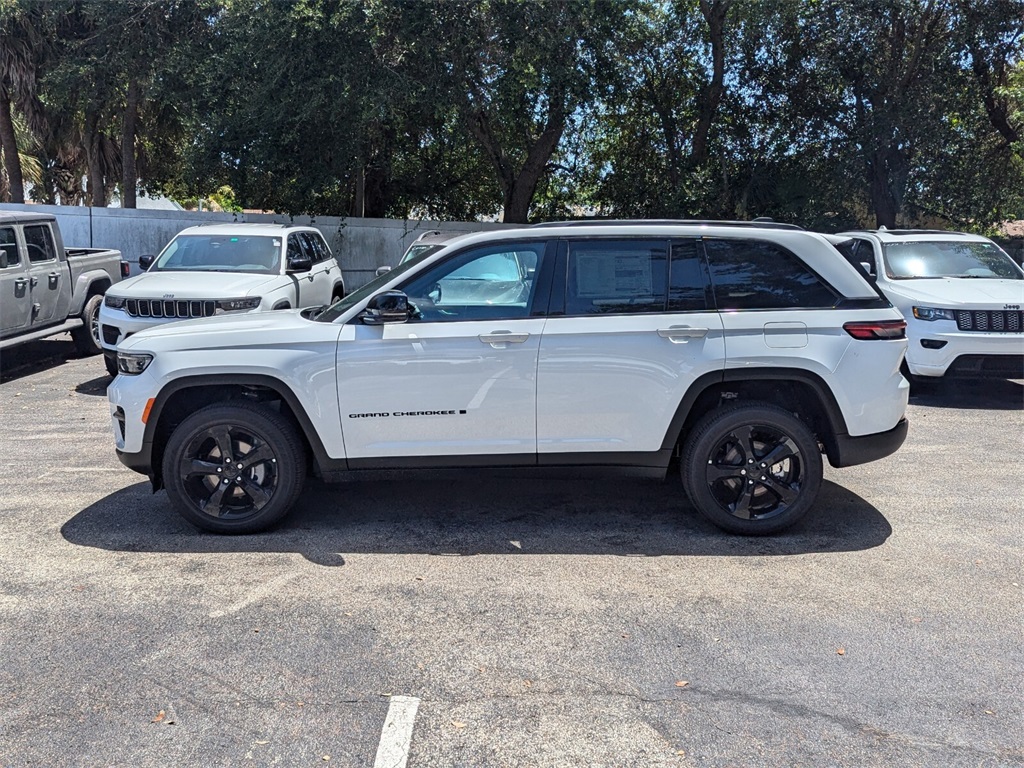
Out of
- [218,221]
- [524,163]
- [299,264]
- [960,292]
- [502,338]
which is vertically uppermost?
[524,163]

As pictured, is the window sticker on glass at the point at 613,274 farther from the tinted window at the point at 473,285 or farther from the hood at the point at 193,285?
the hood at the point at 193,285

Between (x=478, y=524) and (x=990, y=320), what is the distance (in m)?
6.46

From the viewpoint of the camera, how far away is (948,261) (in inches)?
432

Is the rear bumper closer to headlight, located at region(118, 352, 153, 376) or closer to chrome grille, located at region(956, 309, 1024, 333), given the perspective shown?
headlight, located at region(118, 352, 153, 376)

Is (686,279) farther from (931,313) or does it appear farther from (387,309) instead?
(931,313)

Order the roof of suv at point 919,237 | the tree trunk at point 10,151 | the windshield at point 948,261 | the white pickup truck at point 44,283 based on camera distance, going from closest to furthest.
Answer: the white pickup truck at point 44,283
the windshield at point 948,261
the roof of suv at point 919,237
the tree trunk at point 10,151

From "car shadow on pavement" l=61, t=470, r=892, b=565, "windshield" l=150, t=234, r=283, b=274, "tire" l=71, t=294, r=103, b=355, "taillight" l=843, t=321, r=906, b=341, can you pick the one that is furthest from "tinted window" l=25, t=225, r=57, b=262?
"taillight" l=843, t=321, r=906, b=341

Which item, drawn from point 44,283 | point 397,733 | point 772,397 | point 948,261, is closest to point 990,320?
point 948,261

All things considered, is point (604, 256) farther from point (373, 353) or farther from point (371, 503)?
point (371, 503)

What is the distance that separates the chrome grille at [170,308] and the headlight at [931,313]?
7.20 m

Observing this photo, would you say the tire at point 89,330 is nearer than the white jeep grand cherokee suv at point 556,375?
No

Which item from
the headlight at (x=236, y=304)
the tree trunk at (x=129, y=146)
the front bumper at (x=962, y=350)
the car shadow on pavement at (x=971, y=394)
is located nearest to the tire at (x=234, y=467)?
the headlight at (x=236, y=304)

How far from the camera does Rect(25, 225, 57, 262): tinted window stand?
10.9m

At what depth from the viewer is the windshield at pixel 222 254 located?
10898 mm
